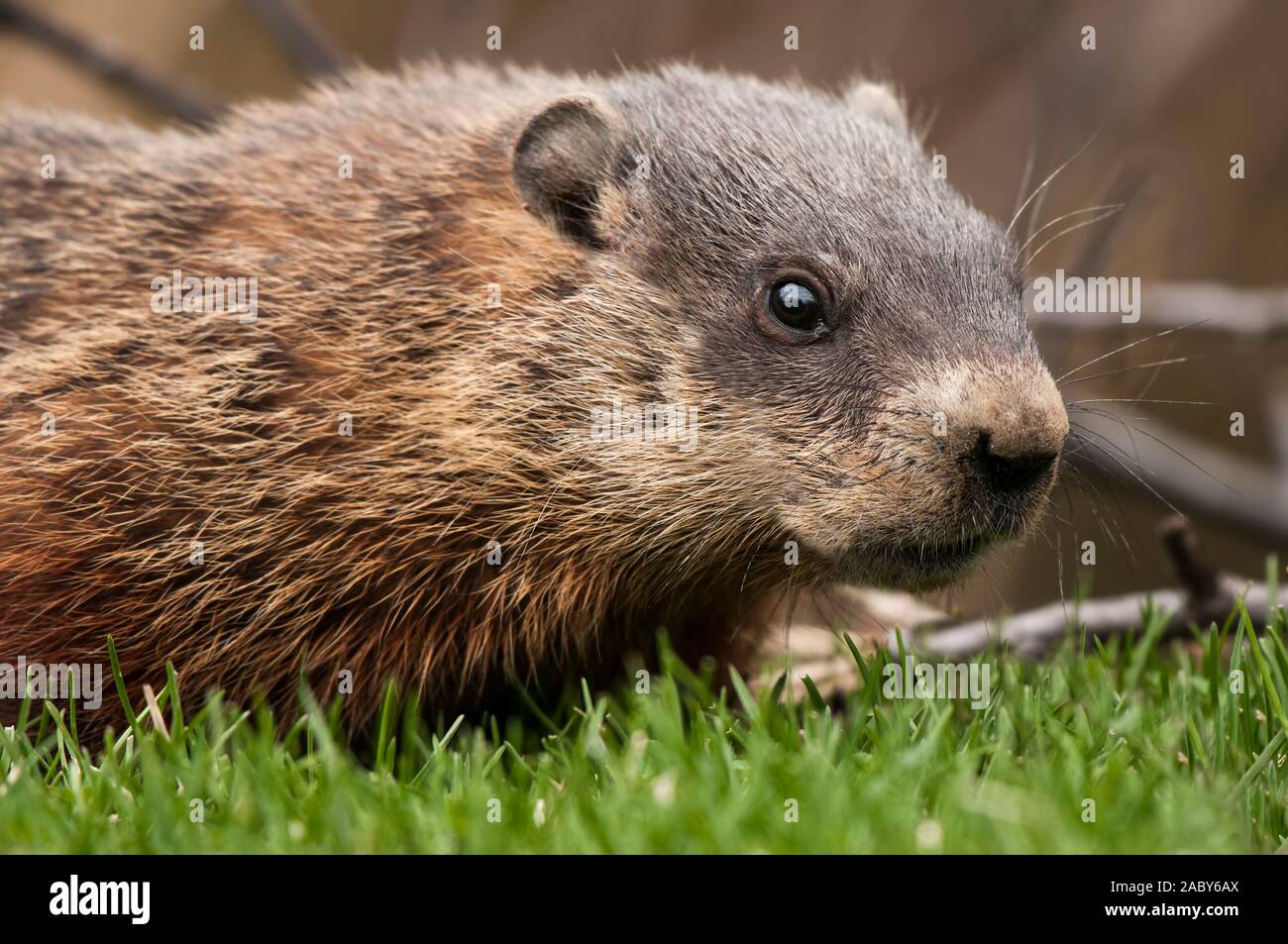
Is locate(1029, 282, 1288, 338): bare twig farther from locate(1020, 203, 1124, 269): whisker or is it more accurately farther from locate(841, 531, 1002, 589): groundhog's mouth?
locate(841, 531, 1002, 589): groundhog's mouth

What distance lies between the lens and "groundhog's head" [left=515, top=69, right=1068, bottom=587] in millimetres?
4320

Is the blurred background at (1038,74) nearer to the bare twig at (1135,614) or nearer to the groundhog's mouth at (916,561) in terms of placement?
the bare twig at (1135,614)

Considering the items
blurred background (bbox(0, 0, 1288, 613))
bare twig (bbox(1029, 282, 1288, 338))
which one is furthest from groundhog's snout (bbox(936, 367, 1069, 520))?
blurred background (bbox(0, 0, 1288, 613))

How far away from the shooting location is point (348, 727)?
503 cm

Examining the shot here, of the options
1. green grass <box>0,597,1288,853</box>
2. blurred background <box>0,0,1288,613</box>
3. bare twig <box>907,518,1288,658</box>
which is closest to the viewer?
green grass <box>0,597,1288,853</box>

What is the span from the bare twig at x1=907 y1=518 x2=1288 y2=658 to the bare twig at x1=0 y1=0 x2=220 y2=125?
542 centimetres

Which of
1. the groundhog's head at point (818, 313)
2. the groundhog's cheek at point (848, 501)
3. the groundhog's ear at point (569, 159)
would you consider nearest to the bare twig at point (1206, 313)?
the groundhog's head at point (818, 313)

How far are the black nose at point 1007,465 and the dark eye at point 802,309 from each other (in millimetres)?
719

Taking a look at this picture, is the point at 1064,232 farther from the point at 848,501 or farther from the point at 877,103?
the point at 848,501

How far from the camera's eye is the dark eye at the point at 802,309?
184 inches

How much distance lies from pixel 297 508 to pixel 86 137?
7.53 feet

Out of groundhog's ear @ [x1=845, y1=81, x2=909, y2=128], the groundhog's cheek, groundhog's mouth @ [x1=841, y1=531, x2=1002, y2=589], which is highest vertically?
groundhog's ear @ [x1=845, y1=81, x2=909, y2=128]
